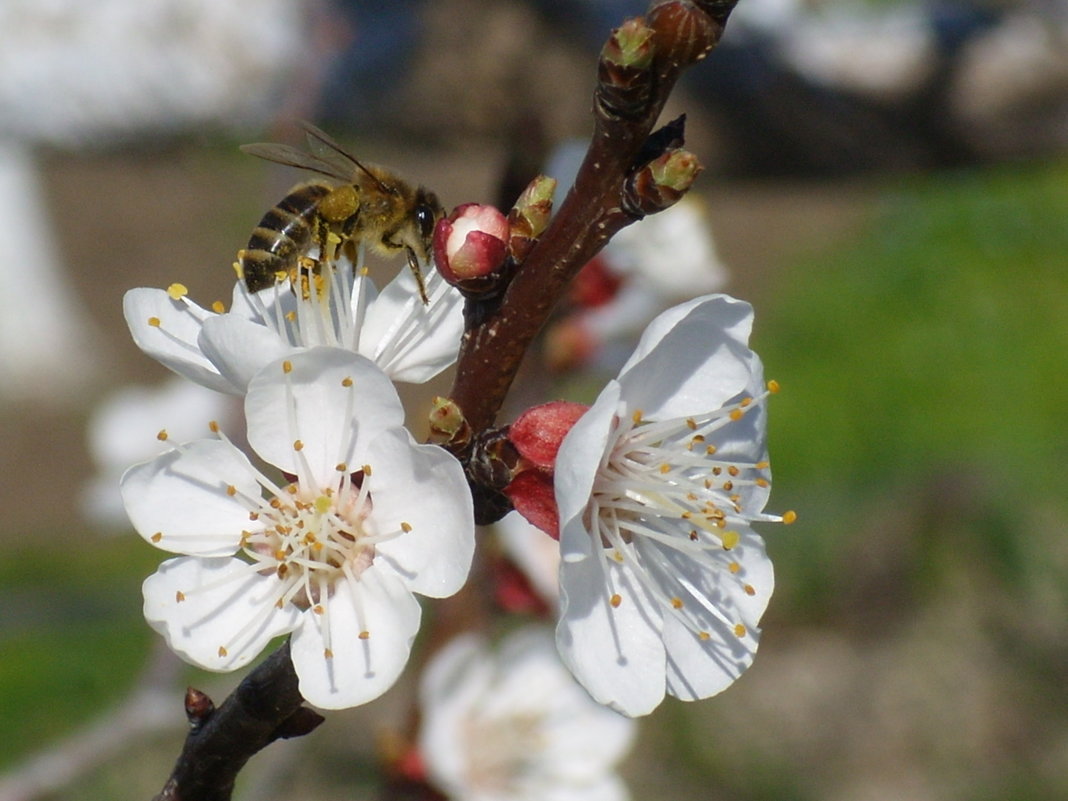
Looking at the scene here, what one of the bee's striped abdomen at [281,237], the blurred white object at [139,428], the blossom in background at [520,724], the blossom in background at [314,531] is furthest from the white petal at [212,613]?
the blurred white object at [139,428]

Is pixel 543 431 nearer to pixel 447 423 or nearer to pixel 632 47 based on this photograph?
pixel 447 423

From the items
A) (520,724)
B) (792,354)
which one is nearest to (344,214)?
(520,724)

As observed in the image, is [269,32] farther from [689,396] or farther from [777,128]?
[689,396]

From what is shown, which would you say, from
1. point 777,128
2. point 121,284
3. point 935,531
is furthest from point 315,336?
point 121,284

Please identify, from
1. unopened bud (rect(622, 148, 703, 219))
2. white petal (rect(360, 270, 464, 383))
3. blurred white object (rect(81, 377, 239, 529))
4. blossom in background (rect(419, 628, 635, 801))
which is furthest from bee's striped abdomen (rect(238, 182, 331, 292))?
blurred white object (rect(81, 377, 239, 529))

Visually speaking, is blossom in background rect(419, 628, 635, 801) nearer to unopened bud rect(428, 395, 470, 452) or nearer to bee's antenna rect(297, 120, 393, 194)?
bee's antenna rect(297, 120, 393, 194)

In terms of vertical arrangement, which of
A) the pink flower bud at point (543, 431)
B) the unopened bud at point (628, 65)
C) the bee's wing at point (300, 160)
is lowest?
the bee's wing at point (300, 160)

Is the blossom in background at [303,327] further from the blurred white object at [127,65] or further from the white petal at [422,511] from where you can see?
the blurred white object at [127,65]
